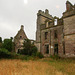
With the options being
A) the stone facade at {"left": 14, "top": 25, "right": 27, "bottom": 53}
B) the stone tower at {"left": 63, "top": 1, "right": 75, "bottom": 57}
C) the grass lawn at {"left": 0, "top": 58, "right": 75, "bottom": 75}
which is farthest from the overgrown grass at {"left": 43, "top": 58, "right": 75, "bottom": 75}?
the stone facade at {"left": 14, "top": 25, "right": 27, "bottom": 53}

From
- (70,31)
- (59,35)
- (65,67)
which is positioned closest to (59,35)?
(59,35)

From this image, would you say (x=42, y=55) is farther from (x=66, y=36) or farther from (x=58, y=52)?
(x=66, y=36)

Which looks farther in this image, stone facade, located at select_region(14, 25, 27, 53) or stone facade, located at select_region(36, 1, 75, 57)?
stone facade, located at select_region(14, 25, 27, 53)

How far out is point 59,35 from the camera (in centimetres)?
1895

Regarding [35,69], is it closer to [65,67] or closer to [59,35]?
[65,67]

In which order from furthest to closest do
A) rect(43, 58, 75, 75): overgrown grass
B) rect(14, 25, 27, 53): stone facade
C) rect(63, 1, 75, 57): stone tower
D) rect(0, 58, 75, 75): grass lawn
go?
rect(14, 25, 27, 53): stone facade < rect(63, 1, 75, 57): stone tower < rect(43, 58, 75, 75): overgrown grass < rect(0, 58, 75, 75): grass lawn

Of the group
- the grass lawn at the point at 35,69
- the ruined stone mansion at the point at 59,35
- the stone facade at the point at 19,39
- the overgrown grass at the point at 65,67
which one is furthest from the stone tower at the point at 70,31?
the stone facade at the point at 19,39

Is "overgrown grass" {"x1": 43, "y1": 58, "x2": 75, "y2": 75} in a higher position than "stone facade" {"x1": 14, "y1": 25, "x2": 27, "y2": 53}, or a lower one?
lower

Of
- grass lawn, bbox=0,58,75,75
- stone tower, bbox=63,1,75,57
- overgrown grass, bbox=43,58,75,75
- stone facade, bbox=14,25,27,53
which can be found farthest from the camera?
stone facade, bbox=14,25,27,53

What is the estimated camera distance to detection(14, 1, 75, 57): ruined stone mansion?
1570 centimetres

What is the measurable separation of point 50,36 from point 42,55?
455cm

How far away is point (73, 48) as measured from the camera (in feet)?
49.6

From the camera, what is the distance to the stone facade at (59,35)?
618 inches

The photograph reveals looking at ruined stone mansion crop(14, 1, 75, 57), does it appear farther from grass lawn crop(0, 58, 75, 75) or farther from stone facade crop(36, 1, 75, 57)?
grass lawn crop(0, 58, 75, 75)
